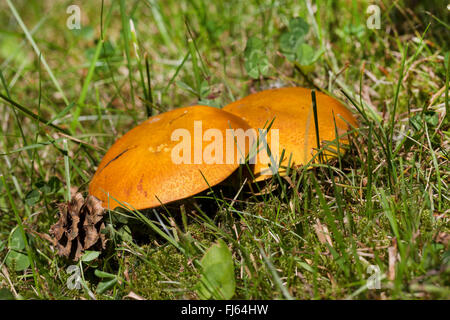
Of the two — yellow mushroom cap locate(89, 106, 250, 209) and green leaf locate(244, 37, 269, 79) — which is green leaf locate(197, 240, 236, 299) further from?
green leaf locate(244, 37, 269, 79)

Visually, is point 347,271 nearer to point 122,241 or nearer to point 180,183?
point 180,183

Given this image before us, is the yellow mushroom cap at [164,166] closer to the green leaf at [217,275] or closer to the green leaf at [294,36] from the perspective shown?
the green leaf at [217,275]

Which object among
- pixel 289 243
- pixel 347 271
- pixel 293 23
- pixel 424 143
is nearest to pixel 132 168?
pixel 289 243

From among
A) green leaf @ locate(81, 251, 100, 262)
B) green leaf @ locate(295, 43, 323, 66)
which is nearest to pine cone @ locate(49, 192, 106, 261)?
green leaf @ locate(81, 251, 100, 262)

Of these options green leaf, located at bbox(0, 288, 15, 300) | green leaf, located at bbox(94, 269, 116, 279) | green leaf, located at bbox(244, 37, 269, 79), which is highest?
green leaf, located at bbox(244, 37, 269, 79)

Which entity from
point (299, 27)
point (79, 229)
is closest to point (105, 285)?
point (79, 229)

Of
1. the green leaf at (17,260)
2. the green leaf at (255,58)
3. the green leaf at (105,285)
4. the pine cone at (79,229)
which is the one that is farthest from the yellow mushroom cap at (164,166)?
the green leaf at (255,58)
